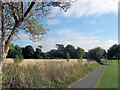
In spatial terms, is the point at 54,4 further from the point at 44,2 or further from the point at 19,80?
the point at 19,80

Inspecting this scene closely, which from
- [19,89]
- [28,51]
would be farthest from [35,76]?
[28,51]

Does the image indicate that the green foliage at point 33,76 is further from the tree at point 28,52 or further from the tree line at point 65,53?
the tree at point 28,52

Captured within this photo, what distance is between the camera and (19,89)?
5.04m

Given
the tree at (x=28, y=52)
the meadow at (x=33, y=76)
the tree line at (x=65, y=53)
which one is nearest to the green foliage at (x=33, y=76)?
the meadow at (x=33, y=76)

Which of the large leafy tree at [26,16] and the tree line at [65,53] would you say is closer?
the large leafy tree at [26,16]

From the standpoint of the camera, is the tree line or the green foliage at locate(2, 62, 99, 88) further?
the tree line

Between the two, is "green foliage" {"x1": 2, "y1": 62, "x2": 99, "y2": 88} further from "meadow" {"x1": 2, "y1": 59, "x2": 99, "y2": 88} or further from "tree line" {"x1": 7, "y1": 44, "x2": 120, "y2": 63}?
"tree line" {"x1": 7, "y1": 44, "x2": 120, "y2": 63}

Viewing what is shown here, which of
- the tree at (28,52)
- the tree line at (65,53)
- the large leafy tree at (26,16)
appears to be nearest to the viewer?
the large leafy tree at (26,16)

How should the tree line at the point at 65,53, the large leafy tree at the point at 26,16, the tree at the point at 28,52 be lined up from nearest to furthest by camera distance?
the large leafy tree at the point at 26,16
the tree line at the point at 65,53
the tree at the point at 28,52

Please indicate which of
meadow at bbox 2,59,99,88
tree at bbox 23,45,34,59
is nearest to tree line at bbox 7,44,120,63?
tree at bbox 23,45,34,59

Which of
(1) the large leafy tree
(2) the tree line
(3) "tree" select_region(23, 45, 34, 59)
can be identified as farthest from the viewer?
(3) "tree" select_region(23, 45, 34, 59)

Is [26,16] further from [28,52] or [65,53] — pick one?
[28,52]

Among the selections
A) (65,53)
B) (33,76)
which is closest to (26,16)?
(33,76)

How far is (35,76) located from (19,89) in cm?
112
